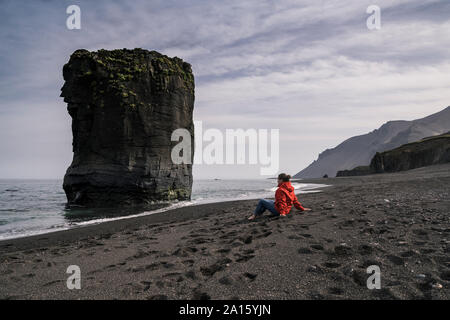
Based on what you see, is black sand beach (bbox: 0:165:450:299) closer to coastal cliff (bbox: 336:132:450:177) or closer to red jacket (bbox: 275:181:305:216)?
red jacket (bbox: 275:181:305:216)

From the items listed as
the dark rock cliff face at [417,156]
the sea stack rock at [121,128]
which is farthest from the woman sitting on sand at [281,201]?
the dark rock cliff face at [417,156]

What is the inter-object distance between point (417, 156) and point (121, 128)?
57.3 m

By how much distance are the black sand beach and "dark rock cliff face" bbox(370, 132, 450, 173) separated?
4861 centimetres

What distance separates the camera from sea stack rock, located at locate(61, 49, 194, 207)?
→ 21.6 m

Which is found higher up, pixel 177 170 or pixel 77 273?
pixel 177 170

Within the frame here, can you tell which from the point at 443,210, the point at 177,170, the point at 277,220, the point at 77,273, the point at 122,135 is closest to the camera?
the point at 77,273

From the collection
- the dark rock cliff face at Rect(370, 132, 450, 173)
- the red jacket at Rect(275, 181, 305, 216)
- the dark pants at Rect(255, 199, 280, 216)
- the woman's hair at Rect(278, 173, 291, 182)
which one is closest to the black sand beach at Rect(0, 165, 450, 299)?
the red jacket at Rect(275, 181, 305, 216)

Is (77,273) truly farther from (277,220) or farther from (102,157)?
(102,157)

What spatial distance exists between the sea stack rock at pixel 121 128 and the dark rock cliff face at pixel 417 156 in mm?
46110

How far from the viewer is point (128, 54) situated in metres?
23.3

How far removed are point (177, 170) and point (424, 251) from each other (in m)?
20.9

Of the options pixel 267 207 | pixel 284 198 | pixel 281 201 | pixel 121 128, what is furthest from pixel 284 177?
pixel 121 128

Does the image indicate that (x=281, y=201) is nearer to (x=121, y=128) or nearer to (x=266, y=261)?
(x=266, y=261)

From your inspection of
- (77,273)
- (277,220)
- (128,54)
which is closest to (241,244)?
(277,220)
